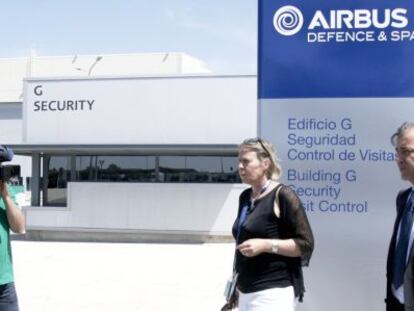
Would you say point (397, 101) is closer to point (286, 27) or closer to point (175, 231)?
point (286, 27)

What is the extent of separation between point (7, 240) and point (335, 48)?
2.57m

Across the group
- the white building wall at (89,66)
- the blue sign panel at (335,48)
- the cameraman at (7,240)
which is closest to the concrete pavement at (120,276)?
the cameraman at (7,240)

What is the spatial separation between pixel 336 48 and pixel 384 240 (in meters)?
1.37

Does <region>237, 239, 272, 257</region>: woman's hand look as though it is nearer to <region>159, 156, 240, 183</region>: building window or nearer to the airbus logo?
the airbus logo

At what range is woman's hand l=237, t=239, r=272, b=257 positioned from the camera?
10.8 ft

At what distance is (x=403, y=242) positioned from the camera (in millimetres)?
3002

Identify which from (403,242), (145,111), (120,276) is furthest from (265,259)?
(145,111)

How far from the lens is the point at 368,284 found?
4320mm

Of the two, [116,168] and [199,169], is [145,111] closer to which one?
[116,168]

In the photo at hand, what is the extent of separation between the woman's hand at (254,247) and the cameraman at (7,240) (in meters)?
1.55

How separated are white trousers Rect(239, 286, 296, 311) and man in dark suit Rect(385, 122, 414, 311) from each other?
20.7 inches

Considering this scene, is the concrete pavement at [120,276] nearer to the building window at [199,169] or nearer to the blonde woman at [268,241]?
the building window at [199,169]

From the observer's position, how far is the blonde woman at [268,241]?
334cm

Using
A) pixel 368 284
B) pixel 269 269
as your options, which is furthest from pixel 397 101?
pixel 269 269
